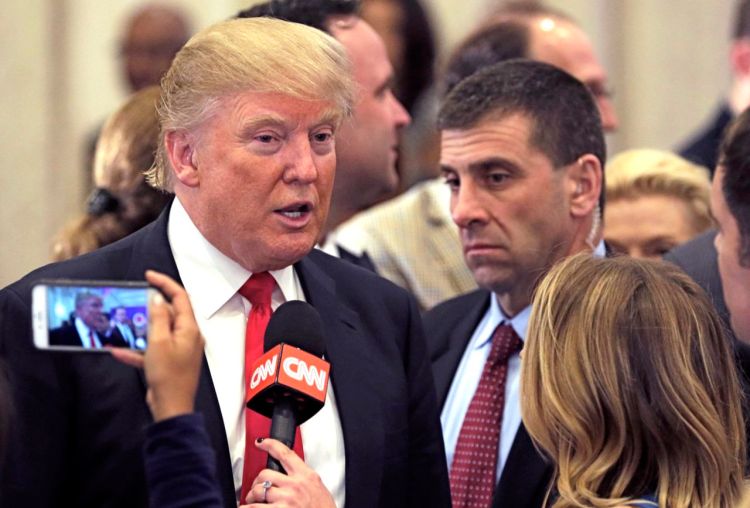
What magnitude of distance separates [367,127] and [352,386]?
1474 millimetres

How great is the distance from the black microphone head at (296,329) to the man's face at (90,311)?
0.40m

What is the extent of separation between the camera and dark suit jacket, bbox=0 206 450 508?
2.65 m

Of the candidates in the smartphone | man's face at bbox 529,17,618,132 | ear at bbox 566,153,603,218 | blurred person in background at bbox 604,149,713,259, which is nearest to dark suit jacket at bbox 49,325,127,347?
the smartphone

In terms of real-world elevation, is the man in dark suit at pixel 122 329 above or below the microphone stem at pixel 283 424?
above

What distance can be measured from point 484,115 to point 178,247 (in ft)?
3.98

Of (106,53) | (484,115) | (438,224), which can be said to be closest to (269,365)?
(484,115)

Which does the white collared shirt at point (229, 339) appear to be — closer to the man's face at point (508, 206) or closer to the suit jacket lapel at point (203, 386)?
the suit jacket lapel at point (203, 386)

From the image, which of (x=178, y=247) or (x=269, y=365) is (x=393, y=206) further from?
(x=269, y=365)

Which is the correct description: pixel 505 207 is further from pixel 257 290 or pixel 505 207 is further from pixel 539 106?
pixel 257 290

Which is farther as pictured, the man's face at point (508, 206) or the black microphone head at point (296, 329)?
the man's face at point (508, 206)

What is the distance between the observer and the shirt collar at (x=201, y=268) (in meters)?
2.89

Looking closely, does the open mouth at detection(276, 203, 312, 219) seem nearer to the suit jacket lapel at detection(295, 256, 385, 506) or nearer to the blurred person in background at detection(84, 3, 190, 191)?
the suit jacket lapel at detection(295, 256, 385, 506)

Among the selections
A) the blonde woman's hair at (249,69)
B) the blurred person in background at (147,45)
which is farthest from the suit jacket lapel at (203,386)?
the blurred person in background at (147,45)

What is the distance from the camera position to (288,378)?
256 centimetres
